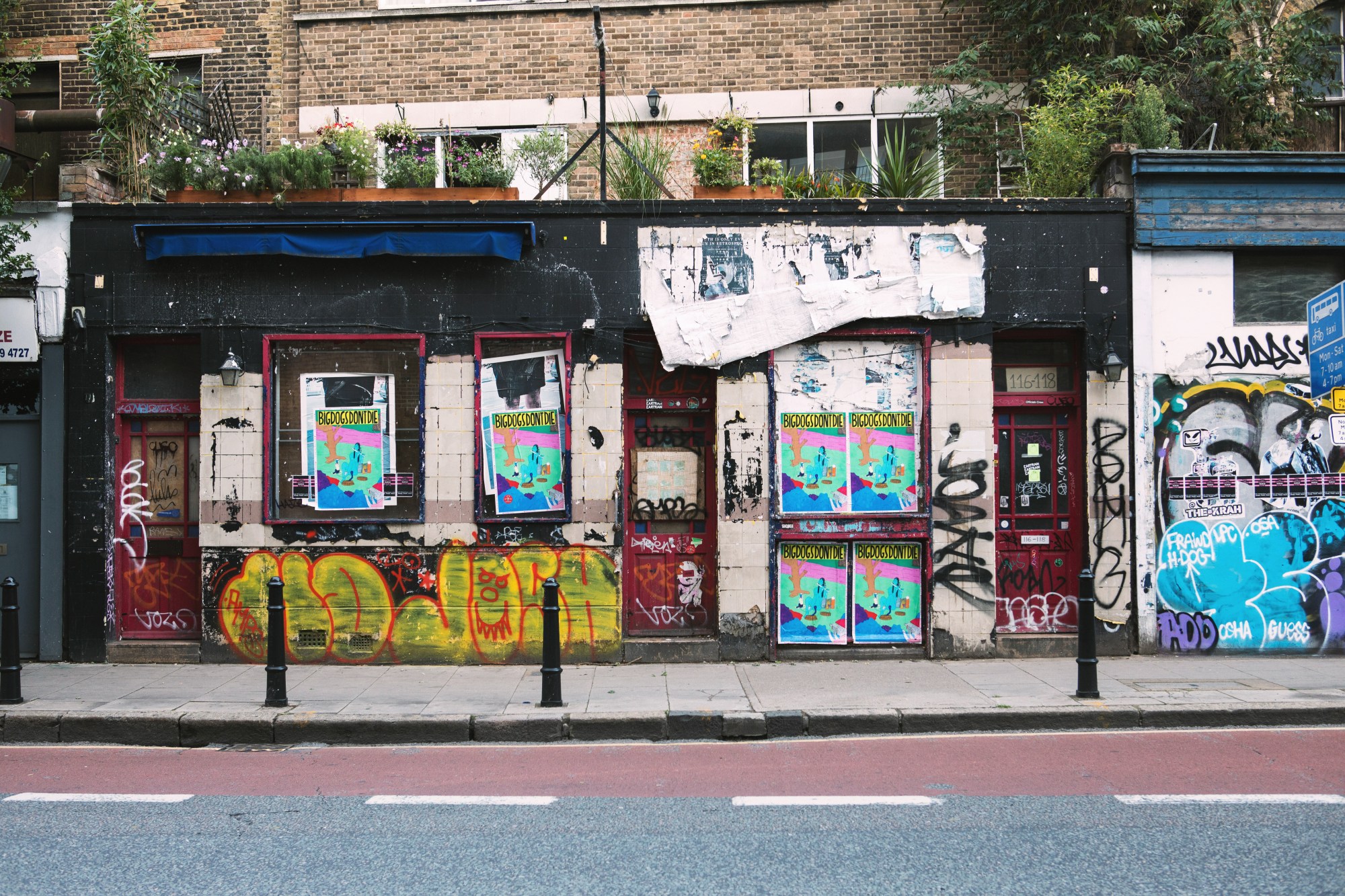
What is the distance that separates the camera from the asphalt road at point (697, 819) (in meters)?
4.98

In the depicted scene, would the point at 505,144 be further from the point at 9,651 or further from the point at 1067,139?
the point at 9,651

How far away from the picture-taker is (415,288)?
1049cm

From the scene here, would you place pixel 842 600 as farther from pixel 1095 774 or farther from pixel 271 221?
pixel 271 221

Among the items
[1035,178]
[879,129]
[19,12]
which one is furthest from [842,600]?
[19,12]

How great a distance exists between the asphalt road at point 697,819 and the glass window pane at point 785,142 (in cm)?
850

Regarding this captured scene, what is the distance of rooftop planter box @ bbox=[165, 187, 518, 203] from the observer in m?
10.7

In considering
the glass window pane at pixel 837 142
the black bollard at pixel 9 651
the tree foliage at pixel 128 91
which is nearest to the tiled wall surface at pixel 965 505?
the glass window pane at pixel 837 142

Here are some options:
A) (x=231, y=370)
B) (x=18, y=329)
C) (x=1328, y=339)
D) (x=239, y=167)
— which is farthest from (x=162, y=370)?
(x=1328, y=339)

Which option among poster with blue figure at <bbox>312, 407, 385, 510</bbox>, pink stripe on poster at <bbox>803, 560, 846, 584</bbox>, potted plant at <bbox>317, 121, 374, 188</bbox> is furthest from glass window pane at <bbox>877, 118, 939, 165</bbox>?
poster with blue figure at <bbox>312, 407, 385, 510</bbox>

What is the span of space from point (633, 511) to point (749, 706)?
2.91m

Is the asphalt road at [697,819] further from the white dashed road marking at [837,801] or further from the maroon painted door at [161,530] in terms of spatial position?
the maroon painted door at [161,530]

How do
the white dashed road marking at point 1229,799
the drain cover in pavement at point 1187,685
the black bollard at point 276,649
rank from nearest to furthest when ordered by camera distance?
the white dashed road marking at point 1229,799 → the black bollard at point 276,649 → the drain cover in pavement at point 1187,685

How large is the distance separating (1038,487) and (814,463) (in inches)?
98.8

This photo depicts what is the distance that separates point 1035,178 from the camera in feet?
38.5
